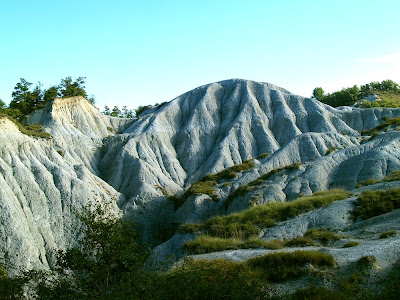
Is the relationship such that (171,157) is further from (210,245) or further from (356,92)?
(356,92)

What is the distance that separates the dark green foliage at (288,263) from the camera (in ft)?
43.5

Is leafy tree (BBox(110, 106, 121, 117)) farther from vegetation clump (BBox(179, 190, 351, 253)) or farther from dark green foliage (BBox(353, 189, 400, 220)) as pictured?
dark green foliage (BBox(353, 189, 400, 220))

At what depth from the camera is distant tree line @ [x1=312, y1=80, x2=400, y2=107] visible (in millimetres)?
89144

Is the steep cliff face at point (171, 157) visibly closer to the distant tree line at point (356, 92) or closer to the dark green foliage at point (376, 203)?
the dark green foliage at point (376, 203)

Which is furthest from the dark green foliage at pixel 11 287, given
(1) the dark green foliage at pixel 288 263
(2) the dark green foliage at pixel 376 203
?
(2) the dark green foliage at pixel 376 203

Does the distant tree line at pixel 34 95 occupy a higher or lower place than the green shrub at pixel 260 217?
higher

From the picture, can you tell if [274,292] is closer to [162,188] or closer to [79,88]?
[162,188]

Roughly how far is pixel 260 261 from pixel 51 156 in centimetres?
3385

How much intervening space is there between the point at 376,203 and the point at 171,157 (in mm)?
37180

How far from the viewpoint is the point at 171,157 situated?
58.2m

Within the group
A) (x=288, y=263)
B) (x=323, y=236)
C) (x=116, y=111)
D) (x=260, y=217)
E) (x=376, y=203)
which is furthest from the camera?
(x=116, y=111)

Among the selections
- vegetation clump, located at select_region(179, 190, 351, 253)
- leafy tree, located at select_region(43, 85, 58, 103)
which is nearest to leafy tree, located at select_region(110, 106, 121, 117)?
leafy tree, located at select_region(43, 85, 58, 103)

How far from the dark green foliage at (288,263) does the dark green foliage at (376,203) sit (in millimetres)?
10513

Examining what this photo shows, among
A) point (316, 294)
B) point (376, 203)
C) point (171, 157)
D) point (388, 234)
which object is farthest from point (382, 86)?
point (316, 294)
